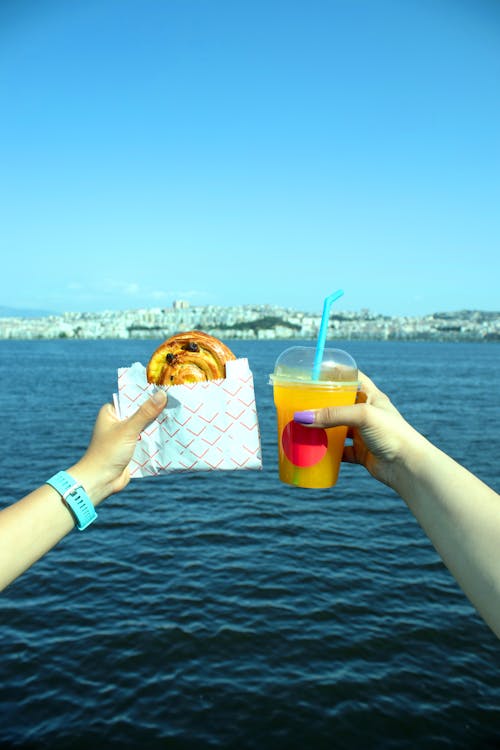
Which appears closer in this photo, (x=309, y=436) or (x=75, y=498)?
(x=75, y=498)

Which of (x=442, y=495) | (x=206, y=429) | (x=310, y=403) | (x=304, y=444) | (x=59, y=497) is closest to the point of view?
(x=442, y=495)

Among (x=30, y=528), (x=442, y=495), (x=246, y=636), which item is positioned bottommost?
(x=246, y=636)

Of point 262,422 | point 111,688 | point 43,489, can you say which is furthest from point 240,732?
point 262,422

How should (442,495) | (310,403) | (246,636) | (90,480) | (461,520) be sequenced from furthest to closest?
(246,636)
(310,403)
(90,480)
(442,495)
(461,520)

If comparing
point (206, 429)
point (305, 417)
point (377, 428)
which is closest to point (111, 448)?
point (206, 429)

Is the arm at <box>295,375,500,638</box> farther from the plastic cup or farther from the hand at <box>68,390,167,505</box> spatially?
the hand at <box>68,390,167,505</box>

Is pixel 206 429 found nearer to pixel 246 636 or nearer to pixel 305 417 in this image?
pixel 305 417

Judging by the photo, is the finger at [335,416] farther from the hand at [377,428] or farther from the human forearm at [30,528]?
the human forearm at [30,528]
